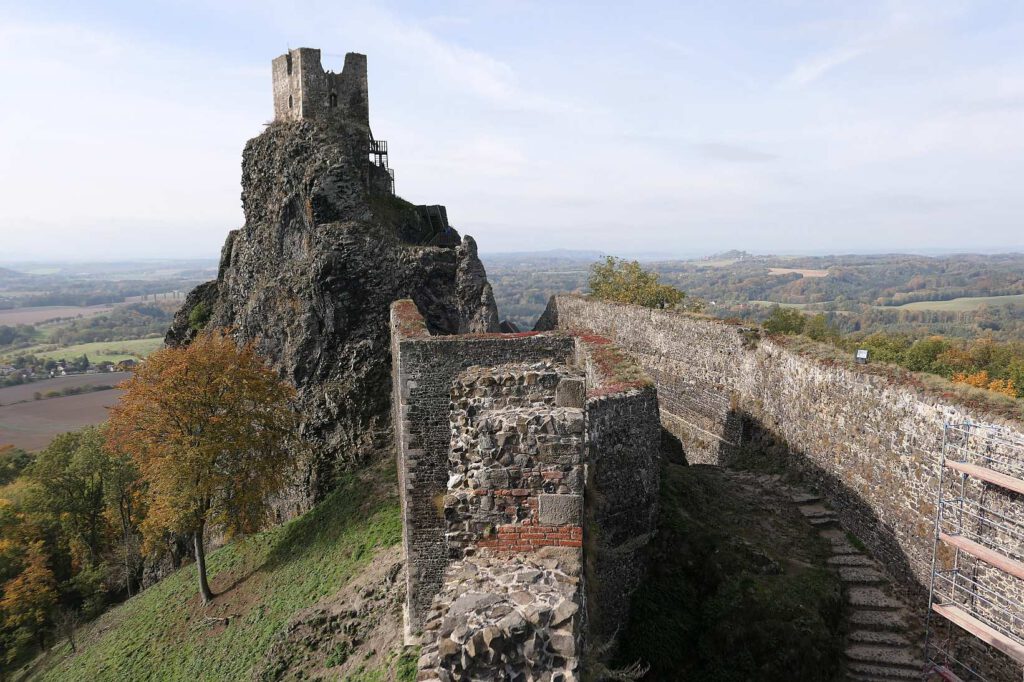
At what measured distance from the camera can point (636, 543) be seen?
445 inches

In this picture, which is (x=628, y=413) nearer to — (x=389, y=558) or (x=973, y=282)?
(x=389, y=558)

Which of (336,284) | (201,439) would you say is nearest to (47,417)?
(336,284)

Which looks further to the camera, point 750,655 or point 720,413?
point 720,413

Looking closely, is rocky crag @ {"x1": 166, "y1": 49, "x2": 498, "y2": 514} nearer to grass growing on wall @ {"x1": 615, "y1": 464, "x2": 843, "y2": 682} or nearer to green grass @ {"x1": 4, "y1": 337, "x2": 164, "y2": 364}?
grass growing on wall @ {"x1": 615, "y1": 464, "x2": 843, "y2": 682}

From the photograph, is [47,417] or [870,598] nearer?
[870,598]

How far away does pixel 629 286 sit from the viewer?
4391cm

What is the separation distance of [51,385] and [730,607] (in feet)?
396

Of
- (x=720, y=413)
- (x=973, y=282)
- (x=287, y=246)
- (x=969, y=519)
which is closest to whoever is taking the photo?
(x=969, y=519)

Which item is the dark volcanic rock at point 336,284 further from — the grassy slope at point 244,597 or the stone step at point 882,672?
the stone step at point 882,672

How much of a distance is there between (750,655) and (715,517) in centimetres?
318

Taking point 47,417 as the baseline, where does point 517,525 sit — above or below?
above

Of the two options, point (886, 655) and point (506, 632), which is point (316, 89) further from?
point (886, 655)

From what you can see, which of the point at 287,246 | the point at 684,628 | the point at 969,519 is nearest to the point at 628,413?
the point at 684,628

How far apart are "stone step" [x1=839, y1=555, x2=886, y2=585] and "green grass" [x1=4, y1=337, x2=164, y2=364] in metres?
132
